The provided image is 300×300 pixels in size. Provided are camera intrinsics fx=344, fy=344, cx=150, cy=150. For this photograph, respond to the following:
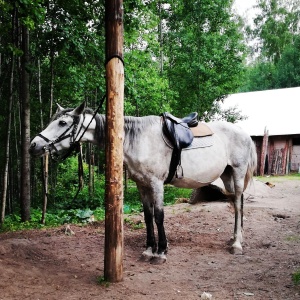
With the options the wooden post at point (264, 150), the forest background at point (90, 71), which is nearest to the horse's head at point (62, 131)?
the forest background at point (90, 71)

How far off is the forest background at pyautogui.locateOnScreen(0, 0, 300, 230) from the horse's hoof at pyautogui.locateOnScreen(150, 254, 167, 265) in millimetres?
3358

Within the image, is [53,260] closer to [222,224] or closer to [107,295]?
[107,295]

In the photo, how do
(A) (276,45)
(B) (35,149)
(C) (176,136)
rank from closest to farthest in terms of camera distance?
1. (B) (35,149)
2. (C) (176,136)
3. (A) (276,45)

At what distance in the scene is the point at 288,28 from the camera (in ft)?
121

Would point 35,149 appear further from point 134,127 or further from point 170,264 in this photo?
point 170,264

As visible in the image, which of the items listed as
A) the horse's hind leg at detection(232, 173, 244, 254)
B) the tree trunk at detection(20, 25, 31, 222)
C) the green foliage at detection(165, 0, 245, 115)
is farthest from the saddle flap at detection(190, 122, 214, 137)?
the green foliage at detection(165, 0, 245, 115)

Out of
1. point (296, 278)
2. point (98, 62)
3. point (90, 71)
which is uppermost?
point (98, 62)

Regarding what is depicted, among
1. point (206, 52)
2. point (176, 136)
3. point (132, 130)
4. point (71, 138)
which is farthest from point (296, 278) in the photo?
point (206, 52)

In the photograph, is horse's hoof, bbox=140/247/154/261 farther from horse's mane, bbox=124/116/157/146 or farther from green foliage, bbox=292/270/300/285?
green foliage, bbox=292/270/300/285

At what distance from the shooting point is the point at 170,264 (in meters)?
5.01

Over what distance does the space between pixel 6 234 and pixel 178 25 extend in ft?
49.6

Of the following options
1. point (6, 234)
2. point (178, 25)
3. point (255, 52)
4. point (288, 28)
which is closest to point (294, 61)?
point (288, 28)

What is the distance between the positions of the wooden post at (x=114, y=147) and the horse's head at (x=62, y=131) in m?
0.72

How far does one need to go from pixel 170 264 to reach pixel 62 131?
2.45m
